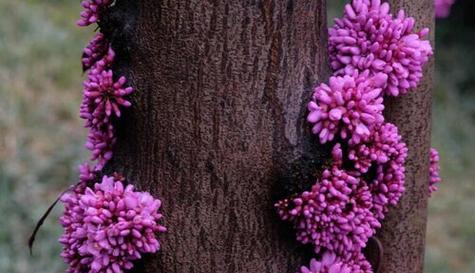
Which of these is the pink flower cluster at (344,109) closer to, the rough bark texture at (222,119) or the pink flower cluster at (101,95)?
the rough bark texture at (222,119)

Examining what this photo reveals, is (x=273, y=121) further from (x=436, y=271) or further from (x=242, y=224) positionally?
(x=436, y=271)

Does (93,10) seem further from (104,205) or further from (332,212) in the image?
(332,212)

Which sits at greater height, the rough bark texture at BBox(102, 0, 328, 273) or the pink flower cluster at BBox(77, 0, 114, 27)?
the pink flower cluster at BBox(77, 0, 114, 27)

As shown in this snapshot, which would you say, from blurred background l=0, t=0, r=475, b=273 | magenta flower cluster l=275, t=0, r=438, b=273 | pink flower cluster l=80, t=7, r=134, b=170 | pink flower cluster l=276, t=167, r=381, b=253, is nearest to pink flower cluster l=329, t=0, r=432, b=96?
magenta flower cluster l=275, t=0, r=438, b=273

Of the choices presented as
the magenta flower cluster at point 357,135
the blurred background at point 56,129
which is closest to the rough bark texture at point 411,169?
the magenta flower cluster at point 357,135

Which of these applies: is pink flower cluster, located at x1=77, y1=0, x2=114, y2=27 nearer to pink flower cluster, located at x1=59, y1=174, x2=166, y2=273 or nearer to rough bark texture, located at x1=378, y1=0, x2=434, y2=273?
pink flower cluster, located at x1=59, y1=174, x2=166, y2=273
